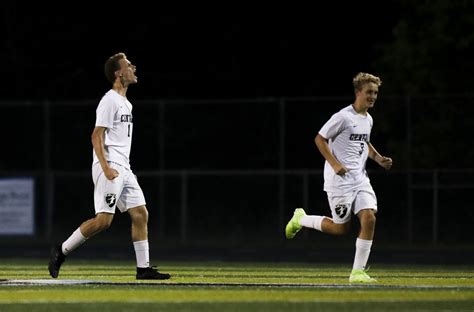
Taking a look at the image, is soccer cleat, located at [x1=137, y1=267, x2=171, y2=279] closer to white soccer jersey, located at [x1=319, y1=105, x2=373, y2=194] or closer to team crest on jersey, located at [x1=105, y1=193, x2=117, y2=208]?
team crest on jersey, located at [x1=105, y1=193, x2=117, y2=208]

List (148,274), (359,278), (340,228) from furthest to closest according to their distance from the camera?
(340,228) < (148,274) < (359,278)

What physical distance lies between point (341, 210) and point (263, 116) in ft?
53.7

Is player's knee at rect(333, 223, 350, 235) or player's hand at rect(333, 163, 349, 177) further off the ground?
player's hand at rect(333, 163, 349, 177)

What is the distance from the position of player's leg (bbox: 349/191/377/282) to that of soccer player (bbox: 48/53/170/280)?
1.86 meters

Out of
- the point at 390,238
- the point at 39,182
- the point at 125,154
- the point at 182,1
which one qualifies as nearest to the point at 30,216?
the point at 39,182

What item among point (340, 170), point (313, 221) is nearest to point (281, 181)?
point (313, 221)

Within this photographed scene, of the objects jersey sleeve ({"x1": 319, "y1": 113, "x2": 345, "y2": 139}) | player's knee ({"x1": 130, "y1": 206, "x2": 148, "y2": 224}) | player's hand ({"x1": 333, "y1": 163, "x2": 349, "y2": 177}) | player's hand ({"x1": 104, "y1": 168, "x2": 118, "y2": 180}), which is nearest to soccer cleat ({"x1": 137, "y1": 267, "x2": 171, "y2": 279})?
player's knee ({"x1": 130, "y1": 206, "x2": 148, "y2": 224})

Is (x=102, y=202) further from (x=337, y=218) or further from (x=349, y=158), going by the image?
(x=349, y=158)

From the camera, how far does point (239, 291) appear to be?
1368 cm

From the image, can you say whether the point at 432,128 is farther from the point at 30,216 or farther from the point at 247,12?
the point at 247,12

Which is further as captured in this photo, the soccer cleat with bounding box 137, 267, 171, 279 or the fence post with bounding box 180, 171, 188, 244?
the fence post with bounding box 180, 171, 188, 244

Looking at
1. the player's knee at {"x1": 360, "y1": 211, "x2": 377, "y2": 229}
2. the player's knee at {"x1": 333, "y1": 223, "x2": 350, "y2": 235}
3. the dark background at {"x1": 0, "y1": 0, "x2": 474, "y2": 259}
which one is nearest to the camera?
the player's knee at {"x1": 360, "y1": 211, "x2": 377, "y2": 229}

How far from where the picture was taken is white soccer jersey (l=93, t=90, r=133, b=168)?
15109 millimetres

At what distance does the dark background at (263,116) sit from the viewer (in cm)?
2986
